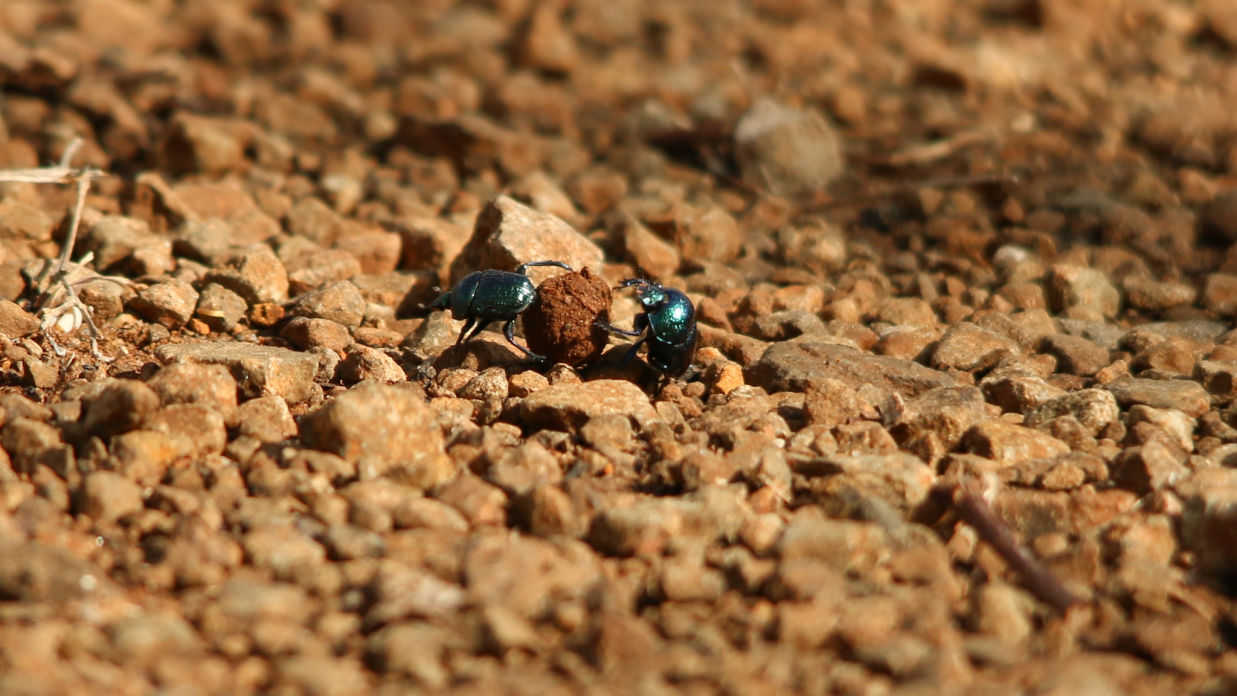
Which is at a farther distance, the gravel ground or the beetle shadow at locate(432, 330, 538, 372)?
the beetle shadow at locate(432, 330, 538, 372)

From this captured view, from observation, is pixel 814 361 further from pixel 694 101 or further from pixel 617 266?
pixel 694 101

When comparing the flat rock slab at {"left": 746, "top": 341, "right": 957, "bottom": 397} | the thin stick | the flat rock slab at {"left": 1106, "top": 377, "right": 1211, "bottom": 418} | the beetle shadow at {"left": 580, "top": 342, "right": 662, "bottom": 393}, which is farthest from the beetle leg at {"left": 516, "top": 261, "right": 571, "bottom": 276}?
the flat rock slab at {"left": 1106, "top": 377, "right": 1211, "bottom": 418}

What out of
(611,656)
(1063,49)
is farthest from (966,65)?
(611,656)

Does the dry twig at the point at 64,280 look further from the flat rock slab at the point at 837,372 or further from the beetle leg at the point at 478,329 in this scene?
the flat rock slab at the point at 837,372

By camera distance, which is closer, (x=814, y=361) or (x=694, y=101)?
(x=814, y=361)

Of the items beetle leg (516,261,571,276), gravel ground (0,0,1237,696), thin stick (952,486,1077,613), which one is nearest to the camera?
gravel ground (0,0,1237,696)

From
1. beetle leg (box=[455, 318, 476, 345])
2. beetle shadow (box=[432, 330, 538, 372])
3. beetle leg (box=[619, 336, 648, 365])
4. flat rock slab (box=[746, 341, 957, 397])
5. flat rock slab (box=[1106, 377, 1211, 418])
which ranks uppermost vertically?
flat rock slab (box=[1106, 377, 1211, 418])

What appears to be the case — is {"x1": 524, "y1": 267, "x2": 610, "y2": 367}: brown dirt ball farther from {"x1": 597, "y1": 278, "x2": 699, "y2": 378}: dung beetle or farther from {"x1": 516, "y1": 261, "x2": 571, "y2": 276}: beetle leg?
{"x1": 516, "y1": 261, "x2": 571, "y2": 276}: beetle leg
